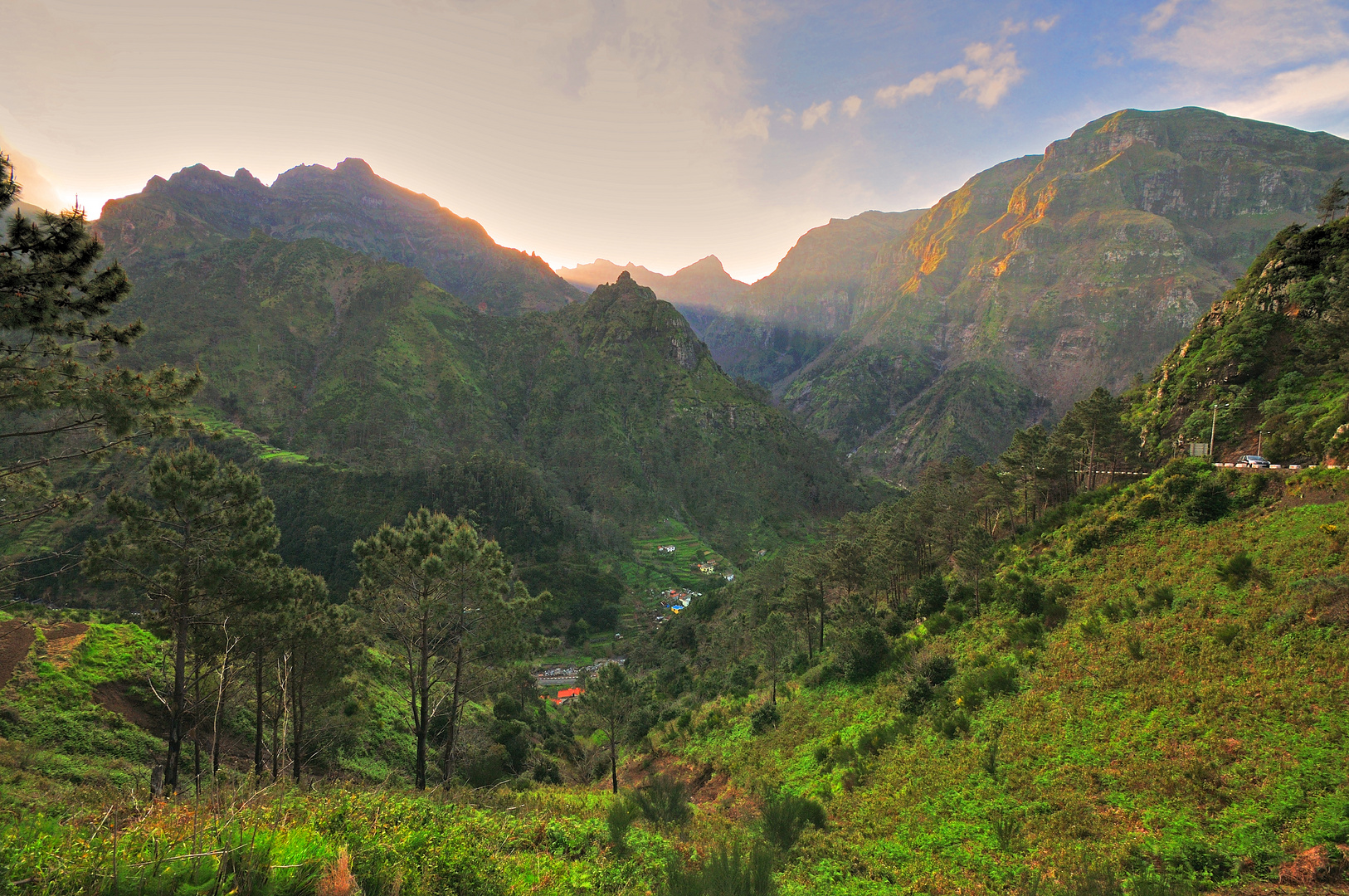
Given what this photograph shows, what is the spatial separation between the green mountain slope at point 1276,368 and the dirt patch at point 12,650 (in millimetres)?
56650

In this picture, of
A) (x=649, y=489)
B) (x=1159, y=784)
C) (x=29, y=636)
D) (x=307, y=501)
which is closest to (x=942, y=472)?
(x=1159, y=784)

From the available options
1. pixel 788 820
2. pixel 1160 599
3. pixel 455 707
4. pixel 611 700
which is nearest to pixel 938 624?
pixel 1160 599

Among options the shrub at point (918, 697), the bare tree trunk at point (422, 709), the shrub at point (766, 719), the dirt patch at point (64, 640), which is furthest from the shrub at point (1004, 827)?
the dirt patch at point (64, 640)

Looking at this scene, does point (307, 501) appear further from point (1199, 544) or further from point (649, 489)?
point (1199, 544)

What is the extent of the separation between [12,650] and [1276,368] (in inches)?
2894

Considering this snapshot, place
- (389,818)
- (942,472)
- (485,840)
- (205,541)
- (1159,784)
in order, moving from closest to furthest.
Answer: (389,818) < (485,840) < (1159,784) < (205,541) < (942,472)

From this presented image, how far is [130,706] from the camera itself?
23.2 meters

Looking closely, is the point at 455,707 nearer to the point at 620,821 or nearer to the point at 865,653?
the point at 620,821

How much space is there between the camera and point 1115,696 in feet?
53.9

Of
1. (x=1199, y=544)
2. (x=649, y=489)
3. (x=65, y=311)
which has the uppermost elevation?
(x=65, y=311)

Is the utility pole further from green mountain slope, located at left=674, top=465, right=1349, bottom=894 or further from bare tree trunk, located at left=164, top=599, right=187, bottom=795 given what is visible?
bare tree trunk, located at left=164, top=599, right=187, bottom=795

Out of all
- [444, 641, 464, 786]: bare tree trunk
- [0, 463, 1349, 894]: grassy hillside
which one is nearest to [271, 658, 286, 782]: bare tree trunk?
[0, 463, 1349, 894]: grassy hillside

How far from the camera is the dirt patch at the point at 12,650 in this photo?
67.3ft

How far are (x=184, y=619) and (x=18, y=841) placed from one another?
1520 centimetres
